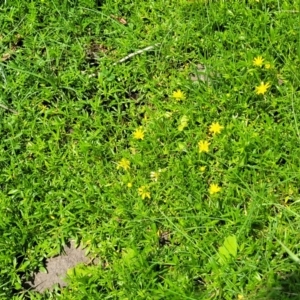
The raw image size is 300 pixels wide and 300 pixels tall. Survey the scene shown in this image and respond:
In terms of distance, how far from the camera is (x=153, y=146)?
347 cm

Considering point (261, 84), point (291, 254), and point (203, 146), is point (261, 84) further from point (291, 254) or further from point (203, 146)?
point (291, 254)

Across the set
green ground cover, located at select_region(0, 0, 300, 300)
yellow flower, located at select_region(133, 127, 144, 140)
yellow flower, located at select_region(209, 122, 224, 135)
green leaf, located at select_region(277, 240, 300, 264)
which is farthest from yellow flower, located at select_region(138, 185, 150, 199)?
green leaf, located at select_region(277, 240, 300, 264)

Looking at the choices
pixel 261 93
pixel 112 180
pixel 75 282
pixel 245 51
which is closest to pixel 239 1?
pixel 245 51

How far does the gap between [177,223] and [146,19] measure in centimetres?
143

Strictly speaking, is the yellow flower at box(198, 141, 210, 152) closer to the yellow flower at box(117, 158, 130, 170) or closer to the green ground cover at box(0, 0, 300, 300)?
the green ground cover at box(0, 0, 300, 300)

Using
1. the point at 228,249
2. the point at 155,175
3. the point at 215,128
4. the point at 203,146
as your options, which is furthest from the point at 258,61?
the point at 228,249

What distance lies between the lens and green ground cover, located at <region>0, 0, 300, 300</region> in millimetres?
3129

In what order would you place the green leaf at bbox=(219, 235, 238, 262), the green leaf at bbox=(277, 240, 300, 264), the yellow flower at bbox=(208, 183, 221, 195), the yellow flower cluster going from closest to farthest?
the green leaf at bbox=(277, 240, 300, 264) → the green leaf at bbox=(219, 235, 238, 262) → the yellow flower at bbox=(208, 183, 221, 195) → the yellow flower cluster

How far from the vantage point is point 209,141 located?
136 inches

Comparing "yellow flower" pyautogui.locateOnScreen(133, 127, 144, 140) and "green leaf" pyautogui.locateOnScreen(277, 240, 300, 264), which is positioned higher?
"yellow flower" pyautogui.locateOnScreen(133, 127, 144, 140)

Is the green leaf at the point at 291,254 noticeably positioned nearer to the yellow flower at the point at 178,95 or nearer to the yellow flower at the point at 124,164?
the yellow flower at the point at 124,164

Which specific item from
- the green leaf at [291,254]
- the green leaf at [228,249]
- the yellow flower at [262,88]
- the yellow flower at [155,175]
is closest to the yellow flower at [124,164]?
the yellow flower at [155,175]

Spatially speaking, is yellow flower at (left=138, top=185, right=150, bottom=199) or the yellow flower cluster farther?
the yellow flower cluster

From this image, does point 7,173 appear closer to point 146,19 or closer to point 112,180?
point 112,180
